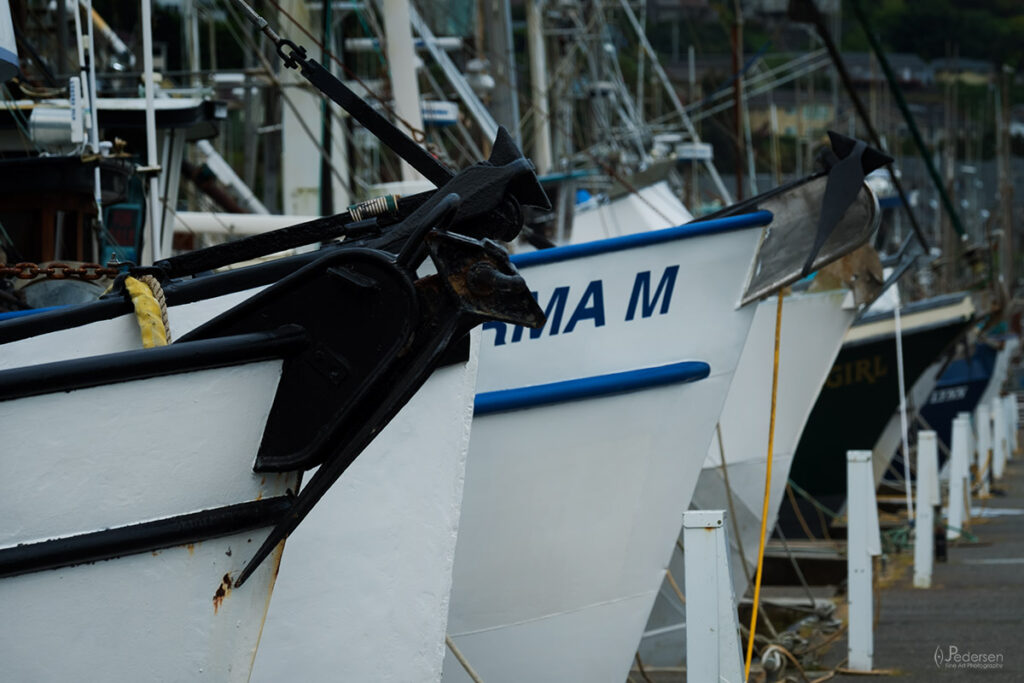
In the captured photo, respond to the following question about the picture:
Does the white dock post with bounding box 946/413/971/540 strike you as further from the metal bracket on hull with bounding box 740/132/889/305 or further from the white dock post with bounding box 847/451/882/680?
the metal bracket on hull with bounding box 740/132/889/305

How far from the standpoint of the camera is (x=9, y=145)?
8.18 meters

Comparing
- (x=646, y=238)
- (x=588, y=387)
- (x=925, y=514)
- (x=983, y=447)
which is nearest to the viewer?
(x=588, y=387)

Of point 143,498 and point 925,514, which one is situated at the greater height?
point 143,498

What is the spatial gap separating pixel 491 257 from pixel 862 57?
8702 cm

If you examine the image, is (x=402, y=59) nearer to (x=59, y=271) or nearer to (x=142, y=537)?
(x=59, y=271)

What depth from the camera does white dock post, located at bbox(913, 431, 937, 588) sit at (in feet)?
30.8

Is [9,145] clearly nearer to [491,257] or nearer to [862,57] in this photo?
[491,257]

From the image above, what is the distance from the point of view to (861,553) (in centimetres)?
682

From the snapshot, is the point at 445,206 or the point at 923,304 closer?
the point at 445,206

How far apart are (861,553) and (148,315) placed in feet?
13.5

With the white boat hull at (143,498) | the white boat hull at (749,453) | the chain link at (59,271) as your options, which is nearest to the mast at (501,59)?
the white boat hull at (749,453)

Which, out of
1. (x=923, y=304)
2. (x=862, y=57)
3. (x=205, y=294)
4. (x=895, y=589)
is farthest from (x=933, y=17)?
(x=205, y=294)

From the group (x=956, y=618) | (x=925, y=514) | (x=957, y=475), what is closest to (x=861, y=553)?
(x=956, y=618)

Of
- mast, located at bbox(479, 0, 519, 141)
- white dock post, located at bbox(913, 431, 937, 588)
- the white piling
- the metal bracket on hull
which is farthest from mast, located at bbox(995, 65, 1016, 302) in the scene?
the metal bracket on hull
